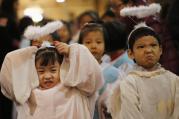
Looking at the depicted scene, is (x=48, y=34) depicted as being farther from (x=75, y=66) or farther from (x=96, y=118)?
(x=96, y=118)

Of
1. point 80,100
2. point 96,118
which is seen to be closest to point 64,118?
point 80,100

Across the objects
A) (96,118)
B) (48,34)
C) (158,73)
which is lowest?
(96,118)

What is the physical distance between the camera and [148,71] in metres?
3.21

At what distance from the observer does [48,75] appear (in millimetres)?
3314

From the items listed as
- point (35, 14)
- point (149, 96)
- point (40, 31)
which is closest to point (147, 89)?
point (149, 96)

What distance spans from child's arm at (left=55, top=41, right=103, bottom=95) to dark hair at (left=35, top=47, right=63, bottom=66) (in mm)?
80

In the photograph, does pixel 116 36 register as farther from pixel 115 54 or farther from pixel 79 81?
pixel 79 81

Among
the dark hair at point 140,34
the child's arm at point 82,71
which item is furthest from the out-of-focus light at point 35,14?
the dark hair at point 140,34

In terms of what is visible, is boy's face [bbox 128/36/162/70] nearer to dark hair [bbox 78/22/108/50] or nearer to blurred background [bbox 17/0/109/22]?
dark hair [bbox 78/22/108/50]

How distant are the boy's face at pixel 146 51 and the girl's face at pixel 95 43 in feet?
1.61

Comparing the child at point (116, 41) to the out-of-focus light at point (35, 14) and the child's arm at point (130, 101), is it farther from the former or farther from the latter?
the child's arm at point (130, 101)

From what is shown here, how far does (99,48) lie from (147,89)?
69cm

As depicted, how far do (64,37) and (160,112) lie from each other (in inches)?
103

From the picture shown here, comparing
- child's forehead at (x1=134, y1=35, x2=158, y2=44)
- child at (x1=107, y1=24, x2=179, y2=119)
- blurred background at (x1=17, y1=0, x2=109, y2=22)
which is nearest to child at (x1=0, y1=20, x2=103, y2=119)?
child at (x1=107, y1=24, x2=179, y2=119)
